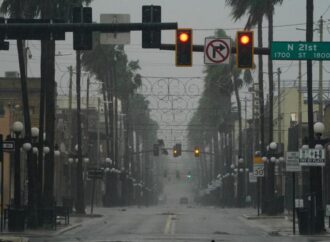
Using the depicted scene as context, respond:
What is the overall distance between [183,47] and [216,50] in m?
2.17

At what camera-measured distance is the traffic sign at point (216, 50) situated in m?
31.7

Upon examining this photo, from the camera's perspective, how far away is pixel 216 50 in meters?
32.0

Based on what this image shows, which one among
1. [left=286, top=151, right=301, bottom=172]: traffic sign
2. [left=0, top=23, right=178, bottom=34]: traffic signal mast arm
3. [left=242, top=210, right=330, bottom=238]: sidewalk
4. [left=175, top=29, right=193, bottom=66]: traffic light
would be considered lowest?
[left=242, top=210, right=330, bottom=238]: sidewalk

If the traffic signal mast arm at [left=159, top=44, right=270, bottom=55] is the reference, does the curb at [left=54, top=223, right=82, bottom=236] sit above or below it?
below

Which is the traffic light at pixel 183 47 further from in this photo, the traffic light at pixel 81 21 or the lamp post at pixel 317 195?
the lamp post at pixel 317 195

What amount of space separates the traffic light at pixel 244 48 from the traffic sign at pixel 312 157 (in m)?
9.63

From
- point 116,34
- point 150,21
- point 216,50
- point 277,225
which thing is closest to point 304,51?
point 216,50

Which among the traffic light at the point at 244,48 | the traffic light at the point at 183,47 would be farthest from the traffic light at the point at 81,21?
the traffic light at the point at 244,48

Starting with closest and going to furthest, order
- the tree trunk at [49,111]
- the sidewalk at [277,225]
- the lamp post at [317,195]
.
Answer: the lamp post at [317,195] → the sidewalk at [277,225] → the tree trunk at [49,111]

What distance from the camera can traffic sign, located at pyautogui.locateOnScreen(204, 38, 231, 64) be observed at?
104ft

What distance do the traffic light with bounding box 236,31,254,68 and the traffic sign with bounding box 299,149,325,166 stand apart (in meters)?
9.63

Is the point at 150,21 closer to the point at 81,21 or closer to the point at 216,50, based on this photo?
the point at 81,21

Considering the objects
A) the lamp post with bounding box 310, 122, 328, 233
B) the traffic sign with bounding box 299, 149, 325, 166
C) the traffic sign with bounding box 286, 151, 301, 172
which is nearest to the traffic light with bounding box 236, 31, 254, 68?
the traffic sign with bounding box 299, 149, 325, 166

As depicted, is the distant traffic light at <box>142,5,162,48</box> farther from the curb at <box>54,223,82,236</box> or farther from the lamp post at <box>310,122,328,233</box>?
the curb at <box>54,223,82,236</box>
